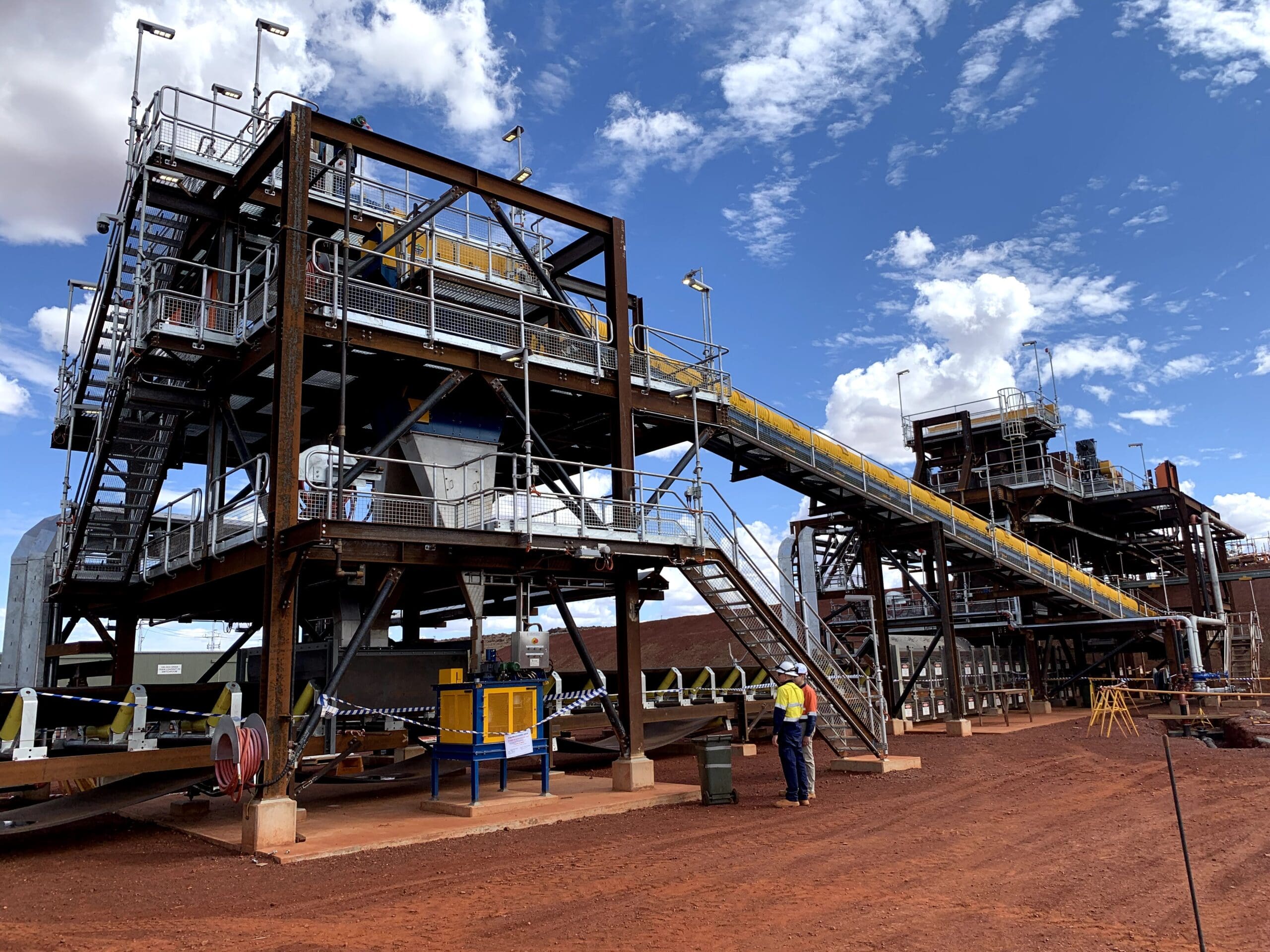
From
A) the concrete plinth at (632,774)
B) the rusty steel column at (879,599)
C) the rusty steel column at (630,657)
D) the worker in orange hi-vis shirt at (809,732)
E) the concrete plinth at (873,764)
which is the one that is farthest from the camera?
the rusty steel column at (879,599)

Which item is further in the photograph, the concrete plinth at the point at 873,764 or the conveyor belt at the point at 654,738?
the conveyor belt at the point at 654,738

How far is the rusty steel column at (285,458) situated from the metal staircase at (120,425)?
301 cm

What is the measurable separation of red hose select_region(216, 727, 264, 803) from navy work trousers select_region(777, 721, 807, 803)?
25.6ft

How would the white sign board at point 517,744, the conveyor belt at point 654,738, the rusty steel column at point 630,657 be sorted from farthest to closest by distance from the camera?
the conveyor belt at point 654,738 < the rusty steel column at point 630,657 < the white sign board at point 517,744

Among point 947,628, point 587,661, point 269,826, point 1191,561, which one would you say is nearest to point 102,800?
point 269,826

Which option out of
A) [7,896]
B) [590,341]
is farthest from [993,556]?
[7,896]

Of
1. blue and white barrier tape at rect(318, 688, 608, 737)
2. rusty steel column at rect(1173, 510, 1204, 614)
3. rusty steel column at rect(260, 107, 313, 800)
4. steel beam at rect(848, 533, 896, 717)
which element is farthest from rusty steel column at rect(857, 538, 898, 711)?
rusty steel column at rect(1173, 510, 1204, 614)

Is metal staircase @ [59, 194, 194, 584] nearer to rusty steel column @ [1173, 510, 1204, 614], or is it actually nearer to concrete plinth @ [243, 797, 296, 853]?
concrete plinth @ [243, 797, 296, 853]

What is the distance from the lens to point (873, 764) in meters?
18.6

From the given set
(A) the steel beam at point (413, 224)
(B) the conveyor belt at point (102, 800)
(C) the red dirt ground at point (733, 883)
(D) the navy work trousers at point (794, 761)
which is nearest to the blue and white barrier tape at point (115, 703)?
(B) the conveyor belt at point (102, 800)

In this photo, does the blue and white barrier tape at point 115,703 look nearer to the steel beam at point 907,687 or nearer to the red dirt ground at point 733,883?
the red dirt ground at point 733,883

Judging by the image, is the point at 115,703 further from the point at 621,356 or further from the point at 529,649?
the point at 621,356

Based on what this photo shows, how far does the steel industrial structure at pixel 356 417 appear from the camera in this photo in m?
14.5

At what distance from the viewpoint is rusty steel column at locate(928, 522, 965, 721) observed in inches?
1107
